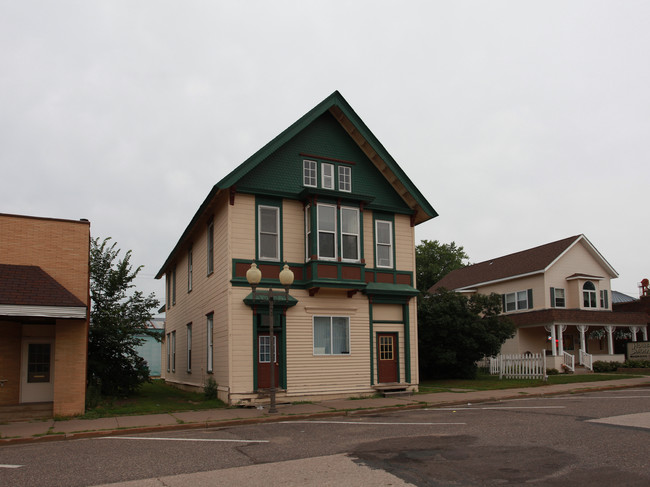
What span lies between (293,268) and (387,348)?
4897mm

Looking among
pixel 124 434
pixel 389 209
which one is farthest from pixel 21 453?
pixel 389 209

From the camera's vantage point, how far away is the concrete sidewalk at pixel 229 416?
1312cm

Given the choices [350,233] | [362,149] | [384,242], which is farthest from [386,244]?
[362,149]

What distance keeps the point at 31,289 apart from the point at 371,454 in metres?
11.1

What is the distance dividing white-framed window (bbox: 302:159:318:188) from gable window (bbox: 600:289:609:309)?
25.4 m

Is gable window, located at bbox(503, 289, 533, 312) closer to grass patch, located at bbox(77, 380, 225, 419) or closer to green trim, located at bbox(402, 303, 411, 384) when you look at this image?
green trim, located at bbox(402, 303, 411, 384)

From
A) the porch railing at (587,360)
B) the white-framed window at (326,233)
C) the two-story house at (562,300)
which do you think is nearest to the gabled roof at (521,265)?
the two-story house at (562,300)

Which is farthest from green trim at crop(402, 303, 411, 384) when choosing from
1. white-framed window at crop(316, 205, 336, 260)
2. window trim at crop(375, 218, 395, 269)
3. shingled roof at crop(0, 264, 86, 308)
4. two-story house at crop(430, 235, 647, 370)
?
two-story house at crop(430, 235, 647, 370)

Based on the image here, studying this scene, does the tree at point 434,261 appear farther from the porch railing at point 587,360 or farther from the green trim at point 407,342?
the green trim at point 407,342

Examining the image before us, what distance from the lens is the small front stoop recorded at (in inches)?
800

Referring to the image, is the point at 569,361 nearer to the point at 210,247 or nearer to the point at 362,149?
the point at 362,149

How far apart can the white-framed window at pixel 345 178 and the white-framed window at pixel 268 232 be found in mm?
2932

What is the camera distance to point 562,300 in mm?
36062

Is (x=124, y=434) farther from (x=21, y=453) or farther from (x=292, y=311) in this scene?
(x=292, y=311)
